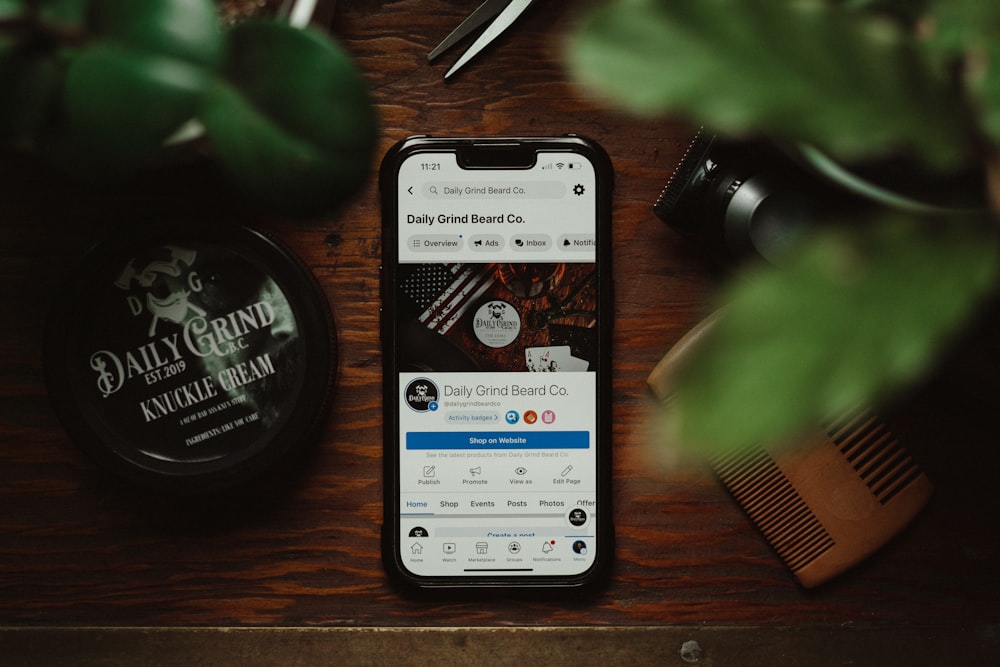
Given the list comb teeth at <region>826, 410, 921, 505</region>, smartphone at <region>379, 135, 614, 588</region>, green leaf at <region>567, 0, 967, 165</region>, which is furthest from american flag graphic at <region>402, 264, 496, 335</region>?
green leaf at <region>567, 0, 967, 165</region>

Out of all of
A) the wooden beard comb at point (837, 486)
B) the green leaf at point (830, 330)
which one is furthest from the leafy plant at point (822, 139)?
the wooden beard comb at point (837, 486)

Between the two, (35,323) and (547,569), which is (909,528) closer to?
(547,569)

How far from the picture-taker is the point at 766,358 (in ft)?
0.55

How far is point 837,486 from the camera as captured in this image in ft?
1.77

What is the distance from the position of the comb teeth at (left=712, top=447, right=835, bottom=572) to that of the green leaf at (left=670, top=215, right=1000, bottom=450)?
37 centimetres

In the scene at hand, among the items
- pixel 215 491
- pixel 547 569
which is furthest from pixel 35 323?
pixel 547 569

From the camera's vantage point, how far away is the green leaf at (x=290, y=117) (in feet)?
0.85

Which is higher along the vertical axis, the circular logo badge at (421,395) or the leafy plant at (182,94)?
Answer: the leafy plant at (182,94)

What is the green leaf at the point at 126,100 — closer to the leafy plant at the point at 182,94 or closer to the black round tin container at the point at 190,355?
the leafy plant at the point at 182,94

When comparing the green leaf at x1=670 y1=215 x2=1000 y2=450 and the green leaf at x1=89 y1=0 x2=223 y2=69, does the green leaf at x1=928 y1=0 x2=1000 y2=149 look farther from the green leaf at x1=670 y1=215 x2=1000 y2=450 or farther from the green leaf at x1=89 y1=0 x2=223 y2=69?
the green leaf at x1=89 y1=0 x2=223 y2=69

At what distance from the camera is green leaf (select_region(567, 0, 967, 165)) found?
7.1 inches

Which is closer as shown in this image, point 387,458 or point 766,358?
point 766,358

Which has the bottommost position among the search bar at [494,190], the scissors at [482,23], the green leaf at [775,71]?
the search bar at [494,190]

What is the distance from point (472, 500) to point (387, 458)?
0.21 ft
